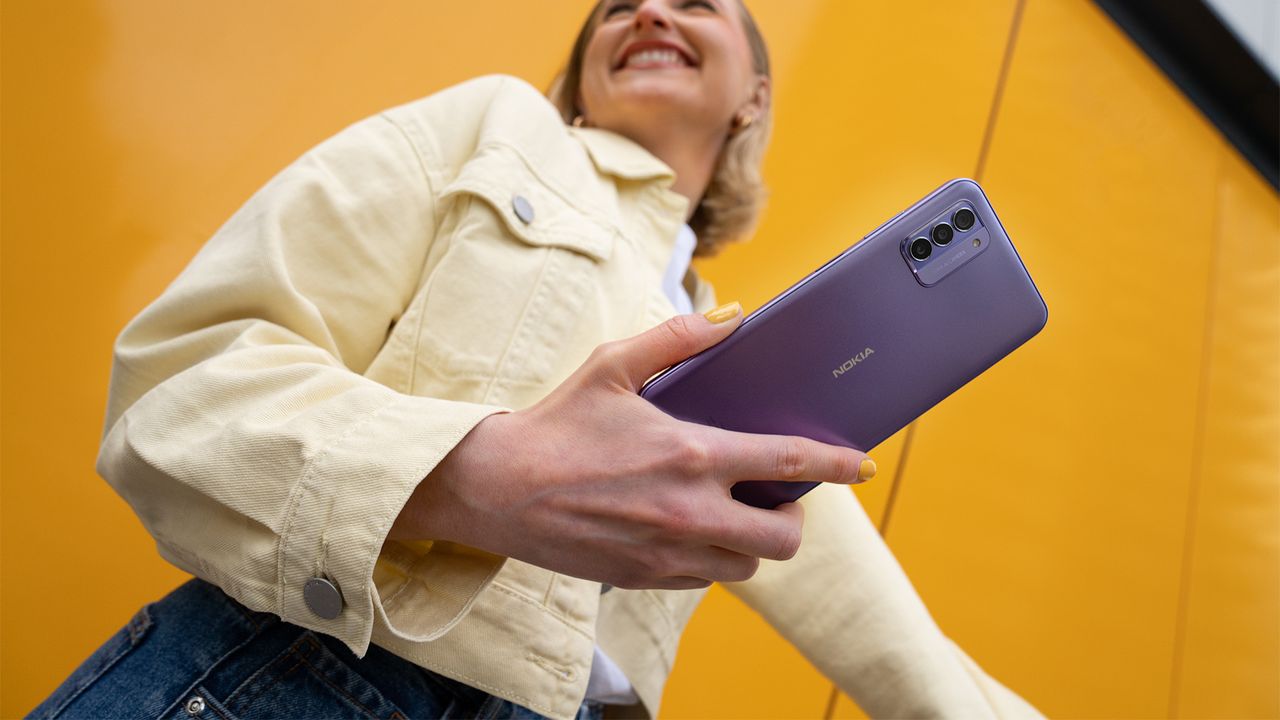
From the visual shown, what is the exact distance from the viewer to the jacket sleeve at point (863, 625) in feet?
2.00

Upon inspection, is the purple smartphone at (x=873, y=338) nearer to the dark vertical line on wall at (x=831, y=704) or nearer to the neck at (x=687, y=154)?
the neck at (x=687, y=154)

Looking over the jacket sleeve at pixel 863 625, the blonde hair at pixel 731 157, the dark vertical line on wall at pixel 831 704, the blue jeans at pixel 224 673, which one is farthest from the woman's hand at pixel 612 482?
the dark vertical line on wall at pixel 831 704

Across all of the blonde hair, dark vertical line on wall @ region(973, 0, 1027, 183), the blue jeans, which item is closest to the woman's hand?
the blue jeans

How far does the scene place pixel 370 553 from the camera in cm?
35

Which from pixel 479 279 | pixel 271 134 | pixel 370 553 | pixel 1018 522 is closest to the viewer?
pixel 370 553

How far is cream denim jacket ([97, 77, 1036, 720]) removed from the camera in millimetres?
361

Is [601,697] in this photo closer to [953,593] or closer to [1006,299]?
[1006,299]

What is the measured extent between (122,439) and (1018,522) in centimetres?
A: 112

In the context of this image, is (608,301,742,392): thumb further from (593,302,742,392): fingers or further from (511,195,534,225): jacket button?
(511,195,534,225): jacket button

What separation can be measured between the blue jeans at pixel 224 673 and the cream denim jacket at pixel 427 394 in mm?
33

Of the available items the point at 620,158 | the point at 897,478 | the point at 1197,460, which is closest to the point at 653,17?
the point at 620,158

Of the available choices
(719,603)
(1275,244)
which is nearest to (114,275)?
(719,603)

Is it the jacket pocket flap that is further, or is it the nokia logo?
the jacket pocket flap

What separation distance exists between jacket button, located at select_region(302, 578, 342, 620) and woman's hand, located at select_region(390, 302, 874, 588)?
0.04 meters
